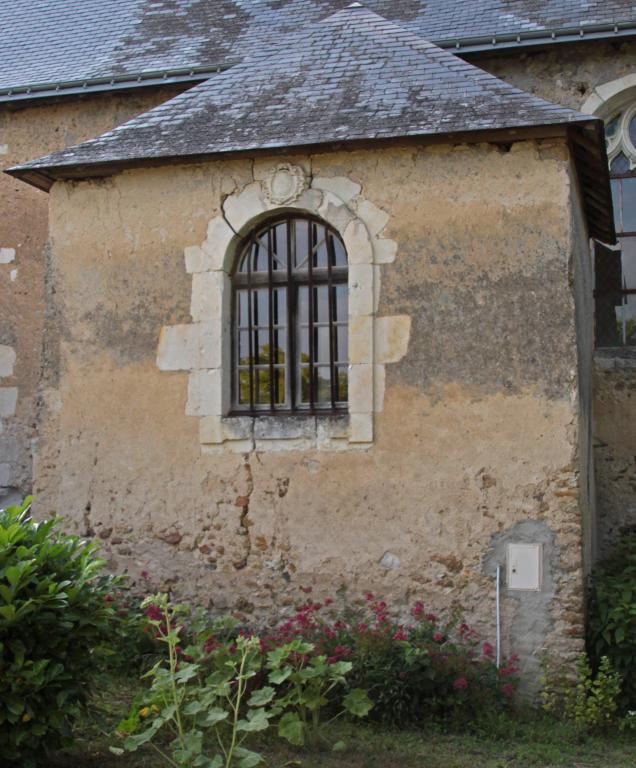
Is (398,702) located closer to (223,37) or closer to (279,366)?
(279,366)

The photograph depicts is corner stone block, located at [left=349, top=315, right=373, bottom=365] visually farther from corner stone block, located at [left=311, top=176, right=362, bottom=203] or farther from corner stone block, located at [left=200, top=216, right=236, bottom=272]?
corner stone block, located at [left=200, top=216, right=236, bottom=272]

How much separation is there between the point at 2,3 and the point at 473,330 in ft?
30.9

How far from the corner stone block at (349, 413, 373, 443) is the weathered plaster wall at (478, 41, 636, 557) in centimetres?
295

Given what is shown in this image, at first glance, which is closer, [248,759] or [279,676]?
[248,759]

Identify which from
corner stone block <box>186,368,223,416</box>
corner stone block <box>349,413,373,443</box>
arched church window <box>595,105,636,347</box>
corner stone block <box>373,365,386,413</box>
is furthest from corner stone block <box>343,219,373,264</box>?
arched church window <box>595,105,636,347</box>

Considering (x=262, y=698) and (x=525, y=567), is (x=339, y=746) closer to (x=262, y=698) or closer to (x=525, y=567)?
(x=262, y=698)

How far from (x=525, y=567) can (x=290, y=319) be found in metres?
2.50

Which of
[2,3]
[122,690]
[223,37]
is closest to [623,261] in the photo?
[223,37]

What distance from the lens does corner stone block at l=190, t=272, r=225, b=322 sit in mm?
7250

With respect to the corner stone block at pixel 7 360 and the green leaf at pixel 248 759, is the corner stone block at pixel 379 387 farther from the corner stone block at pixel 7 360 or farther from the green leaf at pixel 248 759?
the corner stone block at pixel 7 360

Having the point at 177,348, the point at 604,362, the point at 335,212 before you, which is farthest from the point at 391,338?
the point at 604,362

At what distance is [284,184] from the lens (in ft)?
23.6

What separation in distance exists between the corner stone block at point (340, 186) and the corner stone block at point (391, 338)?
947 millimetres

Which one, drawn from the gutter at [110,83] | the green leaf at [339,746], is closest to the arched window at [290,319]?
the green leaf at [339,746]
